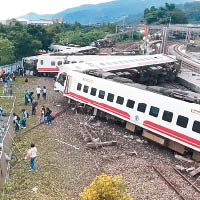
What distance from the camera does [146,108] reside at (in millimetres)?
14266

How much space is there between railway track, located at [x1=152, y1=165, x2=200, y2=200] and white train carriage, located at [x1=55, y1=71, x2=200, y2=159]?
156 centimetres

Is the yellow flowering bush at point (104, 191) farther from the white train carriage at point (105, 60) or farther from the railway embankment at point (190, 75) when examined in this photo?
the railway embankment at point (190, 75)

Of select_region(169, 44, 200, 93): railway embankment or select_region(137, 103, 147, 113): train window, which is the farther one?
select_region(169, 44, 200, 93): railway embankment

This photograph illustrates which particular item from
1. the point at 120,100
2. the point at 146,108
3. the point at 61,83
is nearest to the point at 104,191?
the point at 146,108

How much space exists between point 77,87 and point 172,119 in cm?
747

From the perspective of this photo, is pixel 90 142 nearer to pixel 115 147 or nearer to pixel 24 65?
pixel 115 147

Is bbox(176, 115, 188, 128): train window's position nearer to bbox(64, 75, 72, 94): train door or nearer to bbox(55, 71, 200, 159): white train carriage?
bbox(55, 71, 200, 159): white train carriage

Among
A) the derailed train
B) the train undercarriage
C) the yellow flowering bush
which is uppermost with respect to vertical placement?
the yellow flowering bush

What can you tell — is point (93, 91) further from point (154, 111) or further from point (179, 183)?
point (179, 183)

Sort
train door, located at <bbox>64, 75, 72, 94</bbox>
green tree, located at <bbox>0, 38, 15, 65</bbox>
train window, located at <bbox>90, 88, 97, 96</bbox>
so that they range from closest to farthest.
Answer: train window, located at <bbox>90, 88, 97, 96</bbox>, train door, located at <bbox>64, 75, 72, 94</bbox>, green tree, located at <bbox>0, 38, 15, 65</bbox>

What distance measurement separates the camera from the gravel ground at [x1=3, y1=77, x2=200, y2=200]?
1059 cm

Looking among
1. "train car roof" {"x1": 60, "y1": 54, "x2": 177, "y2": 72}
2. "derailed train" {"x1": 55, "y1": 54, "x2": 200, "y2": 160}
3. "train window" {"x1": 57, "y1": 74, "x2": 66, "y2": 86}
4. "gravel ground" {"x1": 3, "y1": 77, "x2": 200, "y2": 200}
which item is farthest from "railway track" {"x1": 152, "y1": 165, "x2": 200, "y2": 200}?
"train car roof" {"x1": 60, "y1": 54, "x2": 177, "y2": 72}

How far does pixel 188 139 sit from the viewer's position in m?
12.5

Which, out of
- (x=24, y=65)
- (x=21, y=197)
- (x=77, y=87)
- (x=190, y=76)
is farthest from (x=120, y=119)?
(x=24, y=65)
